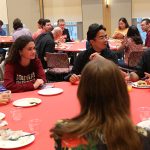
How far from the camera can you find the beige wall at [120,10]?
372 inches

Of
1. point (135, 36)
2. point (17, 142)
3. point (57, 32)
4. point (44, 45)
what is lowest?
point (17, 142)

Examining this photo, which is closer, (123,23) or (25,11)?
(123,23)

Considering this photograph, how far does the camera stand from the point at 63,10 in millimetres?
10469

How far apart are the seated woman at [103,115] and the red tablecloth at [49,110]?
470mm

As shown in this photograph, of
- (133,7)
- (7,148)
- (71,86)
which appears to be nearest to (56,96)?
(71,86)

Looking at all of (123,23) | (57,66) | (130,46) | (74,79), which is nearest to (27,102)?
(74,79)

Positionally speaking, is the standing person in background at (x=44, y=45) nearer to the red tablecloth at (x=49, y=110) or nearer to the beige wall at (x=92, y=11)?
the red tablecloth at (x=49, y=110)

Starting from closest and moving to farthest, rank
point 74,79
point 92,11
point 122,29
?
point 74,79 < point 122,29 < point 92,11

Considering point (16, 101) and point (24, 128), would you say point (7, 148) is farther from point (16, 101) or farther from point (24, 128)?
point (16, 101)

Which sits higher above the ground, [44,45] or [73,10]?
[73,10]

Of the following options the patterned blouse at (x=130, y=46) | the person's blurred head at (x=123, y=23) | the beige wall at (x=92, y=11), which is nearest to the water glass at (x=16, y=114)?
the patterned blouse at (x=130, y=46)

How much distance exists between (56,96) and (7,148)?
110cm

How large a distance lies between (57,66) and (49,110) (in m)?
3.04

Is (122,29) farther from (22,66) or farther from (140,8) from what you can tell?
(22,66)
